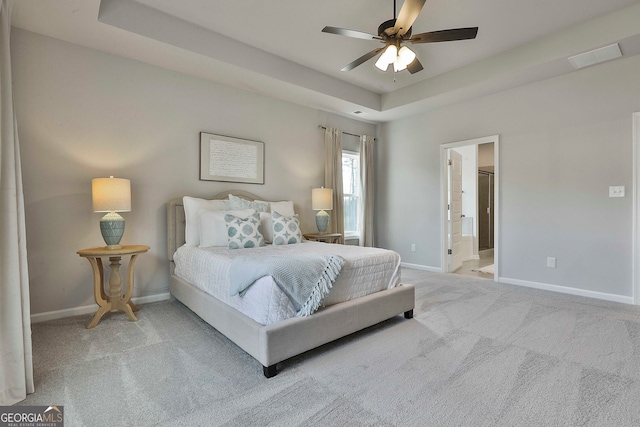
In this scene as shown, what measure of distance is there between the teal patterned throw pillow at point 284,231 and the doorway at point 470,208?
267cm

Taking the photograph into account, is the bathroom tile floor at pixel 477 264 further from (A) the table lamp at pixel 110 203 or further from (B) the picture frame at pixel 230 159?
(A) the table lamp at pixel 110 203

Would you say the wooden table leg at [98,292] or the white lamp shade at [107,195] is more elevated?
the white lamp shade at [107,195]

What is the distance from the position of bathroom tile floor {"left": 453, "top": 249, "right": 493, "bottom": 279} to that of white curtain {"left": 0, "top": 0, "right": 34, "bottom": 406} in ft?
16.6

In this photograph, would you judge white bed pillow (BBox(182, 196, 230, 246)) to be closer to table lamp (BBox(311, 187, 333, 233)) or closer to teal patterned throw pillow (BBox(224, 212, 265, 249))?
teal patterned throw pillow (BBox(224, 212, 265, 249))

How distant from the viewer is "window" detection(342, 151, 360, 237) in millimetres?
Answer: 5535

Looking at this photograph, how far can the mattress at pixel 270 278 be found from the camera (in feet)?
6.45

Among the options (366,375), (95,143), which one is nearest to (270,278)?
(366,375)

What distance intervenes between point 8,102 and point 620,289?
5.42m

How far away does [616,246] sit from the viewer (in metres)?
3.39

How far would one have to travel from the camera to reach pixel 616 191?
3379 mm

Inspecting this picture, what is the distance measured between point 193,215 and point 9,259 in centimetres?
178

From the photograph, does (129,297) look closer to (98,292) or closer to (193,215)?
(98,292)

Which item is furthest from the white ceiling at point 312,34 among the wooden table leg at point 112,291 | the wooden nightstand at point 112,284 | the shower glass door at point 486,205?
the shower glass door at point 486,205

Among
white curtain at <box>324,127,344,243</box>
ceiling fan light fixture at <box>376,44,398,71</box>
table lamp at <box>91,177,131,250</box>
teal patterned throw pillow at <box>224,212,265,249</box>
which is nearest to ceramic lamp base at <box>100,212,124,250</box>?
table lamp at <box>91,177,131,250</box>
